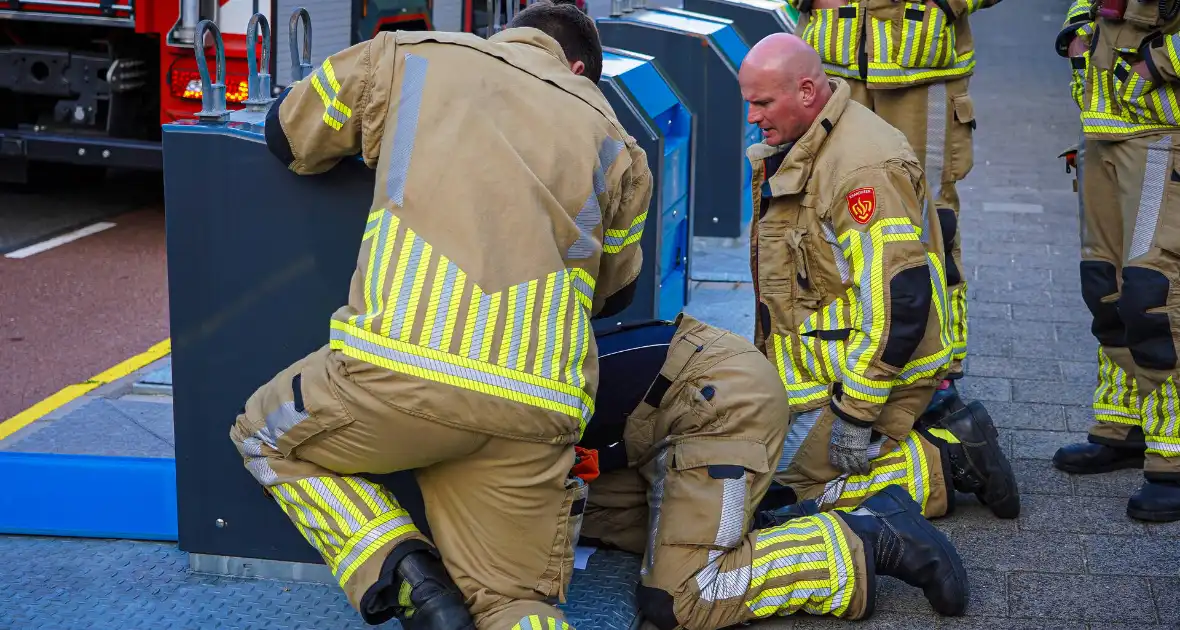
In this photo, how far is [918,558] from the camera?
3.49 meters

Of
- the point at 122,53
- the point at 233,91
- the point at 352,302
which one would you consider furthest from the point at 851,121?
the point at 122,53

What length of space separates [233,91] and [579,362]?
15.3 ft

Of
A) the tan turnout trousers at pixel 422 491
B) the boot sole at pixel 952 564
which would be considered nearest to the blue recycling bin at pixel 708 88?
the boot sole at pixel 952 564

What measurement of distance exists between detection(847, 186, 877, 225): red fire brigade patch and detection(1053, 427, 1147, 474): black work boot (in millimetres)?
1325

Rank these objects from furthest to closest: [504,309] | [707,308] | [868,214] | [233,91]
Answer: [233,91]
[707,308]
[868,214]
[504,309]

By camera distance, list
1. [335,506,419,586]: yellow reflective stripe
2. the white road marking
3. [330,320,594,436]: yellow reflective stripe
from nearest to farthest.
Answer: [330,320,594,436]: yellow reflective stripe
[335,506,419,586]: yellow reflective stripe
the white road marking

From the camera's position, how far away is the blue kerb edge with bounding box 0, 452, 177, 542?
3.79 meters

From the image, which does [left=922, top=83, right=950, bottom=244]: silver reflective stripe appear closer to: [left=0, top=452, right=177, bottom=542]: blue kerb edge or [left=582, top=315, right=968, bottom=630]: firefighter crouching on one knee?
[left=582, top=315, right=968, bottom=630]: firefighter crouching on one knee

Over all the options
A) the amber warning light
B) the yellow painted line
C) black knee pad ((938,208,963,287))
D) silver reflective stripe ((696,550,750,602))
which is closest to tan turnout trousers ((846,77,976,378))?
black knee pad ((938,208,963,287))

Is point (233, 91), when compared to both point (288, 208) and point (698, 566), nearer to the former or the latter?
point (288, 208)

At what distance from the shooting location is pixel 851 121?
3990 mm

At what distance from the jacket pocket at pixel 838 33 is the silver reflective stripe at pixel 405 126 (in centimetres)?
300

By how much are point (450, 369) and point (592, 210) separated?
48cm

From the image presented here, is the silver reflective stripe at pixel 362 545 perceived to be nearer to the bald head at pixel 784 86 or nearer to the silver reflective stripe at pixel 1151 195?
the bald head at pixel 784 86
